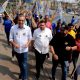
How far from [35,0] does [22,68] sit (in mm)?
7252

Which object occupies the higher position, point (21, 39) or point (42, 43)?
point (21, 39)

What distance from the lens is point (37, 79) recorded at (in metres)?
8.27

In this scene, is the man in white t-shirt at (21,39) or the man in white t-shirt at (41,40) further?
the man in white t-shirt at (41,40)

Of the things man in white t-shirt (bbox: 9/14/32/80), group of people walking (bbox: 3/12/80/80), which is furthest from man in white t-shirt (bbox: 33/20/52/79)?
man in white t-shirt (bbox: 9/14/32/80)

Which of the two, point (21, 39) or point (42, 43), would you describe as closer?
point (21, 39)

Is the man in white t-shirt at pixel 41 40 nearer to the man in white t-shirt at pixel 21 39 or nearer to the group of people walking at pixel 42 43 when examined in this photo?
the group of people walking at pixel 42 43

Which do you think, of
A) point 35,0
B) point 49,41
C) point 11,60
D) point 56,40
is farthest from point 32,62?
point 35,0

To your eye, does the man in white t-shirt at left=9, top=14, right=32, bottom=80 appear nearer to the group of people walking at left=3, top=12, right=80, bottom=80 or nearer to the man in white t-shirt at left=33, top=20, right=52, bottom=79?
the group of people walking at left=3, top=12, right=80, bottom=80

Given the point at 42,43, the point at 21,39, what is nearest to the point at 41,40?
the point at 42,43

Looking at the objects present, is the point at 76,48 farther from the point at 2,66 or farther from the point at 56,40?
the point at 2,66

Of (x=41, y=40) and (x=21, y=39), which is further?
(x=41, y=40)

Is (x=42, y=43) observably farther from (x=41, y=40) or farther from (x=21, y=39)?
(x=21, y=39)

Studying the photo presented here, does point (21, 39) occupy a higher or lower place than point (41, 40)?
higher

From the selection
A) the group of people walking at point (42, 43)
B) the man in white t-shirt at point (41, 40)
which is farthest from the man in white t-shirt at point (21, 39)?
the man in white t-shirt at point (41, 40)
